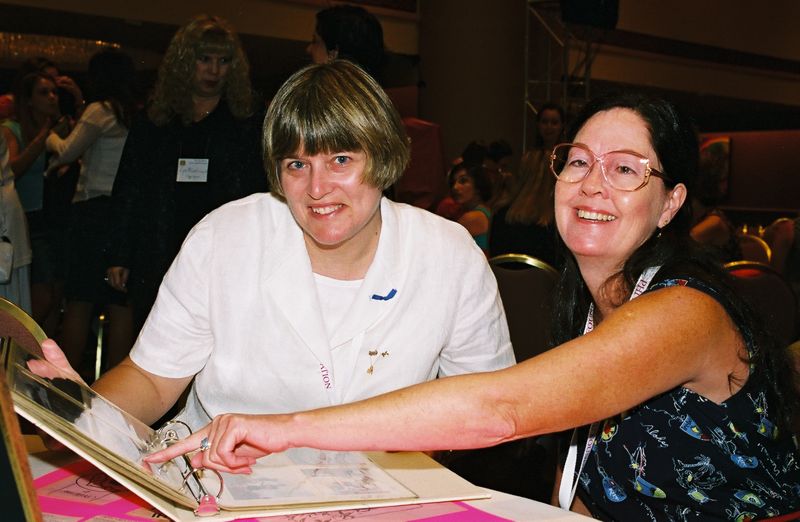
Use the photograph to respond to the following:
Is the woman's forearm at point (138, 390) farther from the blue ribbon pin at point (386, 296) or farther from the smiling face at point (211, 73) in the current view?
the smiling face at point (211, 73)

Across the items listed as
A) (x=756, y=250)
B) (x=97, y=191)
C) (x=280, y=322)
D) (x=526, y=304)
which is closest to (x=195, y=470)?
(x=280, y=322)

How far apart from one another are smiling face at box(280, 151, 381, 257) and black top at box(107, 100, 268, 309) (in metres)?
1.53

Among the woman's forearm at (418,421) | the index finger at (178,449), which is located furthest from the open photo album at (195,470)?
the woman's forearm at (418,421)

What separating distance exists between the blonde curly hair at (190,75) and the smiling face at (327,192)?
172 centimetres

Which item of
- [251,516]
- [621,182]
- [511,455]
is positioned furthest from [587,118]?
[511,455]

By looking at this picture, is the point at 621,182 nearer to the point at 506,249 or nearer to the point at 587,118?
the point at 587,118

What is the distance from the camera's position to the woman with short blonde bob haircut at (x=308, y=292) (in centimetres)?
172

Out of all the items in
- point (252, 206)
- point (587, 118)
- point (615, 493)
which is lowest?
point (615, 493)

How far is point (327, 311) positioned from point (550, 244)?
2.87 meters

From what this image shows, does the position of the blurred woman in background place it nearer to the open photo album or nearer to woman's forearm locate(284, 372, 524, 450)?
the open photo album

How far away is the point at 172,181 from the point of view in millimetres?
3344

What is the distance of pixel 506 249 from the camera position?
15.0ft

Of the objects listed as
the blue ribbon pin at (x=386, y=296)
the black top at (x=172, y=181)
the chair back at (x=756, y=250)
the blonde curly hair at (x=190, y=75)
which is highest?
the blonde curly hair at (x=190, y=75)

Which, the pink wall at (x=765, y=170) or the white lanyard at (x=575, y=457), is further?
the pink wall at (x=765, y=170)
